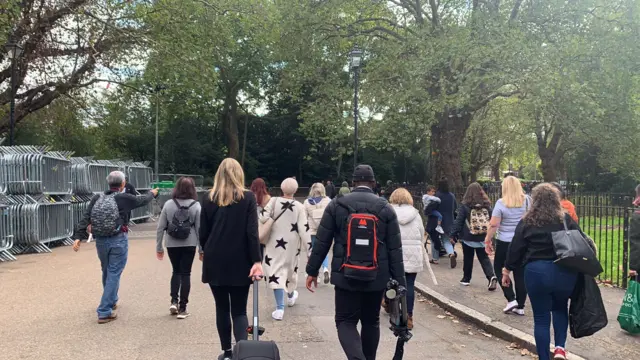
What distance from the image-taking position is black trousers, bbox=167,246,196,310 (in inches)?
256

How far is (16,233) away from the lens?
12.4 m

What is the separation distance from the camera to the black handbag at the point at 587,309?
4598mm

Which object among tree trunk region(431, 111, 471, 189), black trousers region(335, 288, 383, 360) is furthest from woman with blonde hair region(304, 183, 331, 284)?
tree trunk region(431, 111, 471, 189)

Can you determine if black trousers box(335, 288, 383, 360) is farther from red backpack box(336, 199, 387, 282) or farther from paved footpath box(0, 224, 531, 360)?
paved footpath box(0, 224, 531, 360)

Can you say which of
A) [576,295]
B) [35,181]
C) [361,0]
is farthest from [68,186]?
[576,295]

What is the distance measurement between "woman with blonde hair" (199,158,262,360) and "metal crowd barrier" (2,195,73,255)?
9911 mm

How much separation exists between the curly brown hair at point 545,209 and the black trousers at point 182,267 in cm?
409

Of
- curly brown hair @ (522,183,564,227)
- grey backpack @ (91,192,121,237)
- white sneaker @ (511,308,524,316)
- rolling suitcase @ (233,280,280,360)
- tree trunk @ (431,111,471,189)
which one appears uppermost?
tree trunk @ (431,111,471,189)

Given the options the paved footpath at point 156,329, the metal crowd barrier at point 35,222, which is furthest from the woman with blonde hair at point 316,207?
the metal crowd barrier at point 35,222

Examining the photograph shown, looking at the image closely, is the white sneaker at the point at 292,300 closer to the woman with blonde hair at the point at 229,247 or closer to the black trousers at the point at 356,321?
the woman with blonde hair at the point at 229,247

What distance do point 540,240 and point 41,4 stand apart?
53.8ft

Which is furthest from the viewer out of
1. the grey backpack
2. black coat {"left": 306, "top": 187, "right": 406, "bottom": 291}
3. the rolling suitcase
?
the grey backpack

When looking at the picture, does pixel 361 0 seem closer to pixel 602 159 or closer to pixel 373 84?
pixel 373 84

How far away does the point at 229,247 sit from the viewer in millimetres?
4496
